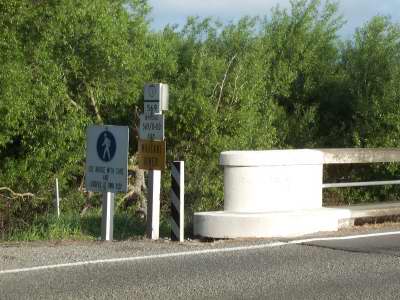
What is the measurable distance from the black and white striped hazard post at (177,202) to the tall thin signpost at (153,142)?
0.23m

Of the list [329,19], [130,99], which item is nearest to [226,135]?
[130,99]

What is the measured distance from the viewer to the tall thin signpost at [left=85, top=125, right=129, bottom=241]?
462 inches

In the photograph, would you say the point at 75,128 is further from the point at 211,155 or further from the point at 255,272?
the point at 255,272

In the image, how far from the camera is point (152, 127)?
39.1ft

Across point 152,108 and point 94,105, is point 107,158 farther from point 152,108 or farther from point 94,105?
point 94,105

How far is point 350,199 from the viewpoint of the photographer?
61.8 feet

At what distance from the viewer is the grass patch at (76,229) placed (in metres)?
12.4

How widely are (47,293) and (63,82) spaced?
389 inches

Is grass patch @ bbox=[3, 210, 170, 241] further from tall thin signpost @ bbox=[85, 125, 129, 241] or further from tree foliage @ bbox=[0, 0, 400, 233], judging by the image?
tree foliage @ bbox=[0, 0, 400, 233]

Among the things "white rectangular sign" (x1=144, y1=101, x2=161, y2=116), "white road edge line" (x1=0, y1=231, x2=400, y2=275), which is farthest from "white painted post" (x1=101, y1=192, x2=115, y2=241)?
"white road edge line" (x1=0, y1=231, x2=400, y2=275)

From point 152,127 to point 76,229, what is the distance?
2.19 m

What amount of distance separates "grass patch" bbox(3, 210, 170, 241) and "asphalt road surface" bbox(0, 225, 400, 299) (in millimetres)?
1005

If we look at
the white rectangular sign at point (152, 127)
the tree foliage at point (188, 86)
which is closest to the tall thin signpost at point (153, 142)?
the white rectangular sign at point (152, 127)

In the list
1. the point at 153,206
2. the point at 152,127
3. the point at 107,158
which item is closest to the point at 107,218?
the point at 153,206
